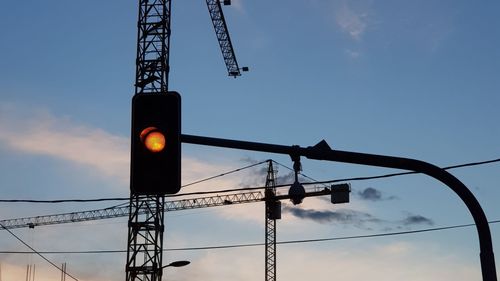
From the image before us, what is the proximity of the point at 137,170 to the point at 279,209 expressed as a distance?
264 feet

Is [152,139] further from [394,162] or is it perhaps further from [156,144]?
[394,162]

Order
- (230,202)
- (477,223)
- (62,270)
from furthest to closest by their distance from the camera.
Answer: (230,202) → (62,270) → (477,223)

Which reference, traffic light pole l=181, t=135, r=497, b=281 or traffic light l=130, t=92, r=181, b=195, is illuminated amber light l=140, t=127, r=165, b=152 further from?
traffic light pole l=181, t=135, r=497, b=281

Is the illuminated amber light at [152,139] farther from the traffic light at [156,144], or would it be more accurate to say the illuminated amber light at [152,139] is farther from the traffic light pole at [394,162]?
the traffic light pole at [394,162]

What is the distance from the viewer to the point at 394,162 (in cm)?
743

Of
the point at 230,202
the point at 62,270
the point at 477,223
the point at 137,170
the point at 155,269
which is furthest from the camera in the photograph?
the point at 230,202

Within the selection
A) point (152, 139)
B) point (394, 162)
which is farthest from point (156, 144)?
point (394, 162)

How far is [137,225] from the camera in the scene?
1938 inches

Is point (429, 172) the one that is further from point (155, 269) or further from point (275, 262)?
point (275, 262)

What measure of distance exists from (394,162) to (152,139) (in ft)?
8.14

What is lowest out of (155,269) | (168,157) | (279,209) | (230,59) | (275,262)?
(168,157)

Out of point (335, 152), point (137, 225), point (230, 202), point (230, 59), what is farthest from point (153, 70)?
point (335, 152)

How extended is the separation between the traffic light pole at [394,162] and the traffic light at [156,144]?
0.50 meters

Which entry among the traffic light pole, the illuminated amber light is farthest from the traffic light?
the traffic light pole
